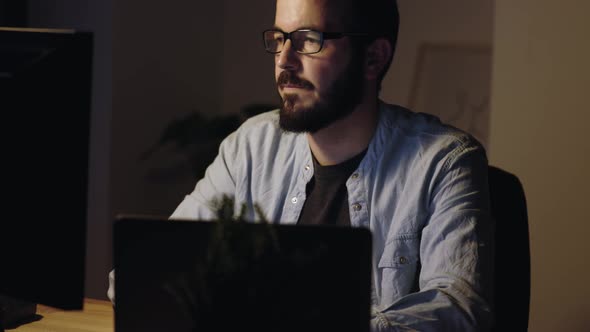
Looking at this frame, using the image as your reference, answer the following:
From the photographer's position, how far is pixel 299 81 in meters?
1.79

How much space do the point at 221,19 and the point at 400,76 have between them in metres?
0.98

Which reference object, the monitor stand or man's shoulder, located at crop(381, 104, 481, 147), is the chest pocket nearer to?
man's shoulder, located at crop(381, 104, 481, 147)

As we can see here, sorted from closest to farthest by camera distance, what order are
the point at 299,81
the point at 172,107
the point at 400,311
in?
the point at 400,311 < the point at 299,81 < the point at 172,107

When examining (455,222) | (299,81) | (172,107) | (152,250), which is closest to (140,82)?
(172,107)

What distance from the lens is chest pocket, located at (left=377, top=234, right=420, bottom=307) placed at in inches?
65.0

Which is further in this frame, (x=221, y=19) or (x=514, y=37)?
(x=221, y=19)

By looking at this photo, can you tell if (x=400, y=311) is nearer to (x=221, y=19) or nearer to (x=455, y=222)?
(x=455, y=222)

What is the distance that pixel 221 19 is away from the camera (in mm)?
4094

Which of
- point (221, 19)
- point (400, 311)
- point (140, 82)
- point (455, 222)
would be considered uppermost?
point (221, 19)

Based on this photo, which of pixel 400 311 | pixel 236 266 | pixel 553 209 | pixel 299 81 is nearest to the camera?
pixel 236 266

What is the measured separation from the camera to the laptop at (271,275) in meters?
0.91

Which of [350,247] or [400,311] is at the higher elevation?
[350,247]

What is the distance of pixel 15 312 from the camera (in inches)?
61.6

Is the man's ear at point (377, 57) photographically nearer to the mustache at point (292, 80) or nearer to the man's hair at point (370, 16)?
the man's hair at point (370, 16)
